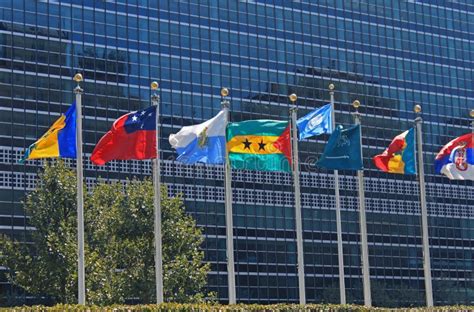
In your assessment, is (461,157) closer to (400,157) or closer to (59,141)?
(400,157)

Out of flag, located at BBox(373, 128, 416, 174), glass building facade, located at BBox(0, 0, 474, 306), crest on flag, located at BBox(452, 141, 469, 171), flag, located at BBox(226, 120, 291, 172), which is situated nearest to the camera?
flag, located at BBox(226, 120, 291, 172)

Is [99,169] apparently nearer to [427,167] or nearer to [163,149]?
[163,149]

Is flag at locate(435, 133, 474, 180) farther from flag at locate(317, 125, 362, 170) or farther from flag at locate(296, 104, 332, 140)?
flag at locate(296, 104, 332, 140)

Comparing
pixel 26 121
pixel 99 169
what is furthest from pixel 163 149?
pixel 26 121

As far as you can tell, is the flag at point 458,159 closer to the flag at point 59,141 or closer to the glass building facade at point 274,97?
the flag at point 59,141

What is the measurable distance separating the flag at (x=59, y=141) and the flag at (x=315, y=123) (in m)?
11.9

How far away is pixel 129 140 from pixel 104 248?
81.2 feet

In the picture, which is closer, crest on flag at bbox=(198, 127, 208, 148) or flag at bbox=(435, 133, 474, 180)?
crest on flag at bbox=(198, 127, 208, 148)

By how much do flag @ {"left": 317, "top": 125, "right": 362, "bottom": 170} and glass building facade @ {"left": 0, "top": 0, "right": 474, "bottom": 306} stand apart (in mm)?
46374

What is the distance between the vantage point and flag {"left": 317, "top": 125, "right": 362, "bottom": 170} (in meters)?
57.9

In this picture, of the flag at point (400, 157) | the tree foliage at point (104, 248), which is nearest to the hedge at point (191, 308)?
the flag at point (400, 157)

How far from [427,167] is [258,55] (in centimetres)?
2538

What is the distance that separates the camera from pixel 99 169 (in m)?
104

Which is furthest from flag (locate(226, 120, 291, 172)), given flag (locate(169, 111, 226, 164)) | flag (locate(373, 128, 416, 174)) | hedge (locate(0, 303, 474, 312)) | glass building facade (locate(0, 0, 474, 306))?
glass building facade (locate(0, 0, 474, 306))
